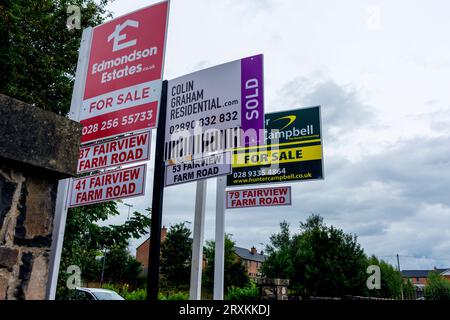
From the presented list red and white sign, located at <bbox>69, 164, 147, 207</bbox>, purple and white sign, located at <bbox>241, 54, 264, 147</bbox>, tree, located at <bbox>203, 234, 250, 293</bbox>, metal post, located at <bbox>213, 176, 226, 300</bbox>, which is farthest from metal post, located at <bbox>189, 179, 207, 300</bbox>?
tree, located at <bbox>203, 234, 250, 293</bbox>

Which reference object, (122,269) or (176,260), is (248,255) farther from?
(176,260)

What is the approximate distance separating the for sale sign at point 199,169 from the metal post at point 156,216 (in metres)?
0.14

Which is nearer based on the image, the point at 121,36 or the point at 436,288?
the point at 121,36

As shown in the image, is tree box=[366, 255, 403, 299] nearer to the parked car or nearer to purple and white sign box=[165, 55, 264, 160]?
the parked car

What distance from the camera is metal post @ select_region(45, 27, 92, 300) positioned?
4457 mm

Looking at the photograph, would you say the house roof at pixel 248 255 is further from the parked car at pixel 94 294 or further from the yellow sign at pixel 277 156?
the yellow sign at pixel 277 156

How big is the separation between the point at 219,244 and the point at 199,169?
2632mm

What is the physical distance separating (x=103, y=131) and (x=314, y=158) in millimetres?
5474

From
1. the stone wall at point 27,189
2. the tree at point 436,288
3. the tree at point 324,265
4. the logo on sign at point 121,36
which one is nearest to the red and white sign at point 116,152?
the logo on sign at point 121,36

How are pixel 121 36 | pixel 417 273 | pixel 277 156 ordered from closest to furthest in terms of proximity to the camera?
pixel 121 36, pixel 277 156, pixel 417 273

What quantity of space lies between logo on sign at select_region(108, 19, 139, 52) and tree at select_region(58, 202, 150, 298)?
5.39 m

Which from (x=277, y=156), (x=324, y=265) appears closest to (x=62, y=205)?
(x=277, y=156)

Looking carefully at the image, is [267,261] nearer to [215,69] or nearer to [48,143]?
[215,69]

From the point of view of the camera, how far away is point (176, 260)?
41312mm
